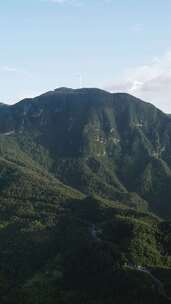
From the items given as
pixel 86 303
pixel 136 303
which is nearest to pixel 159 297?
pixel 136 303

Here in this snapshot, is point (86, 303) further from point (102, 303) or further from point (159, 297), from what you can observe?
point (159, 297)

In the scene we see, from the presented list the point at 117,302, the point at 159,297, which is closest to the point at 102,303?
the point at 117,302

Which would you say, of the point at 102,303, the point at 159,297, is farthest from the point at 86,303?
the point at 159,297

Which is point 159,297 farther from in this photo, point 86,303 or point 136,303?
point 86,303

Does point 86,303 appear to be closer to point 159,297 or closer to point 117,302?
point 117,302
